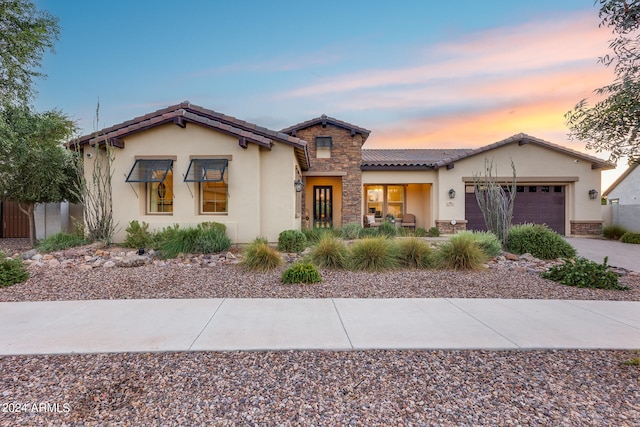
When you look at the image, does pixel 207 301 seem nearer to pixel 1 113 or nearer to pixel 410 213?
pixel 1 113

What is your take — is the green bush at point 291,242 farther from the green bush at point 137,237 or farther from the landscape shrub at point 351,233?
the green bush at point 137,237

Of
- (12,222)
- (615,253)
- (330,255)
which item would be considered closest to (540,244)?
(615,253)

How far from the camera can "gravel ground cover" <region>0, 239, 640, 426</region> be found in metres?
2.30

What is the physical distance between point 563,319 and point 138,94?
1670cm

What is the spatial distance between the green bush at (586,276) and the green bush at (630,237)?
10.1 metres

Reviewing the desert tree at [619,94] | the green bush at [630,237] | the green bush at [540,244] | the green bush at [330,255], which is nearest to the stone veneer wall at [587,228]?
the green bush at [630,237]

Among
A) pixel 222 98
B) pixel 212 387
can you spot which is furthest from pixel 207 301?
pixel 222 98

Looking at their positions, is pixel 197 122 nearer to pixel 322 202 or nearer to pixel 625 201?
pixel 322 202

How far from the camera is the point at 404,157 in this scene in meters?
19.0

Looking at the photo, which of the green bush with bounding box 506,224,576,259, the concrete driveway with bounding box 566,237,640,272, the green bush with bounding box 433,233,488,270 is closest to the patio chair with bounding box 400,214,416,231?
the concrete driveway with bounding box 566,237,640,272

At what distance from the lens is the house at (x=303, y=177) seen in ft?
34.3

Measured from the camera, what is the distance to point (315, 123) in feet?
51.5

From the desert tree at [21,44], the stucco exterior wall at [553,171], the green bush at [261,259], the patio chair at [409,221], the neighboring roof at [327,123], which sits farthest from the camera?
the patio chair at [409,221]

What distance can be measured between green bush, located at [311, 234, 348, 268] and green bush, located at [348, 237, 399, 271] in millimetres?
205
